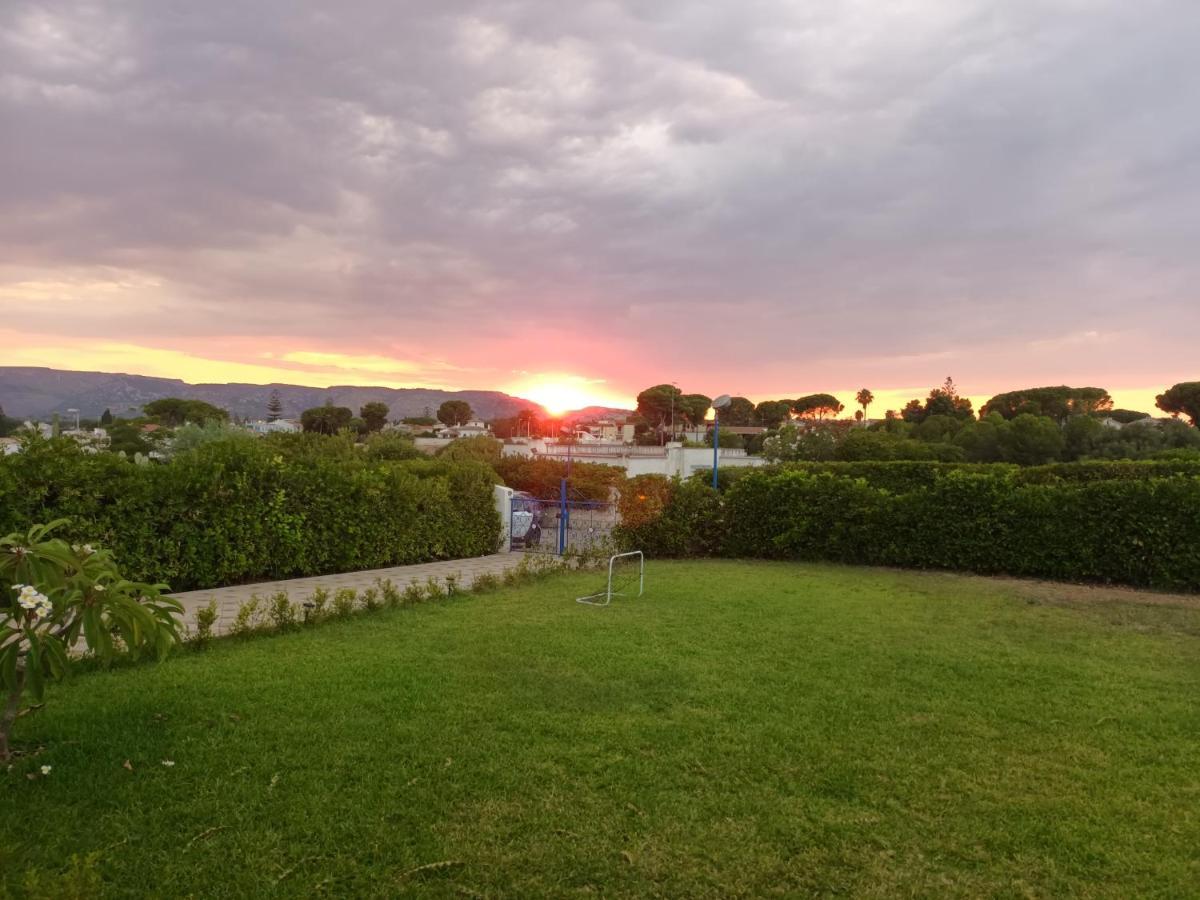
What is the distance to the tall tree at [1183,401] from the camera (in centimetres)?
5075

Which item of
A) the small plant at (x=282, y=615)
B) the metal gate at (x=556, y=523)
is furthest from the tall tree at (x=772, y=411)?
the small plant at (x=282, y=615)

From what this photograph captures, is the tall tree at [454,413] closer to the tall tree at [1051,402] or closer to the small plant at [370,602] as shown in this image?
the tall tree at [1051,402]

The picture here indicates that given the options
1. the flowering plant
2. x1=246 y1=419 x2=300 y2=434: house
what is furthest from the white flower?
x1=246 y1=419 x2=300 y2=434: house

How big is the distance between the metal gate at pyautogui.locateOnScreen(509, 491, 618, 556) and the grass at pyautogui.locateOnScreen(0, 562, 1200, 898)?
24.2 feet

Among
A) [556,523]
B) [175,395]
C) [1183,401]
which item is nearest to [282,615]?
[556,523]

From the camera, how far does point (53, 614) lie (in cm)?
299

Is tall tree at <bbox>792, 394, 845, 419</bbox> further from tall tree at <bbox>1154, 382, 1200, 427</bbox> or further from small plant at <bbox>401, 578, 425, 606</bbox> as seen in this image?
small plant at <bbox>401, 578, 425, 606</bbox>

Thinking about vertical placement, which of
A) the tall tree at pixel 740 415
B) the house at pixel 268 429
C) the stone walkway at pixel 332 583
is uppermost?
the tall tree at pixel 740 415

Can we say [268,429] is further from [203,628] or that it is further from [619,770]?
[619,770]

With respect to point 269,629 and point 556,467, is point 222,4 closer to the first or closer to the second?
point 269,629

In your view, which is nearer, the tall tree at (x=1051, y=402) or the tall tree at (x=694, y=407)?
the tall tree at (x=1051, y=402)

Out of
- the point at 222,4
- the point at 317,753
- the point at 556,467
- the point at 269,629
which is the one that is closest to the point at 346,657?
the point at 269,629

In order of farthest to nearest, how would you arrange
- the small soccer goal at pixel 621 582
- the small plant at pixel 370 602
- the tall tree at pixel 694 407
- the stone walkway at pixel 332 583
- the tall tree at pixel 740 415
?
the tall tree at pixel 740 415
the tall tree at pixel 694 407
the small soccer goal at pixel 621 582
the stone walkway at pixel 332 583
the small plant at pixel 370 602

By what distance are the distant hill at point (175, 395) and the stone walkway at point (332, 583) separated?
80764mm
